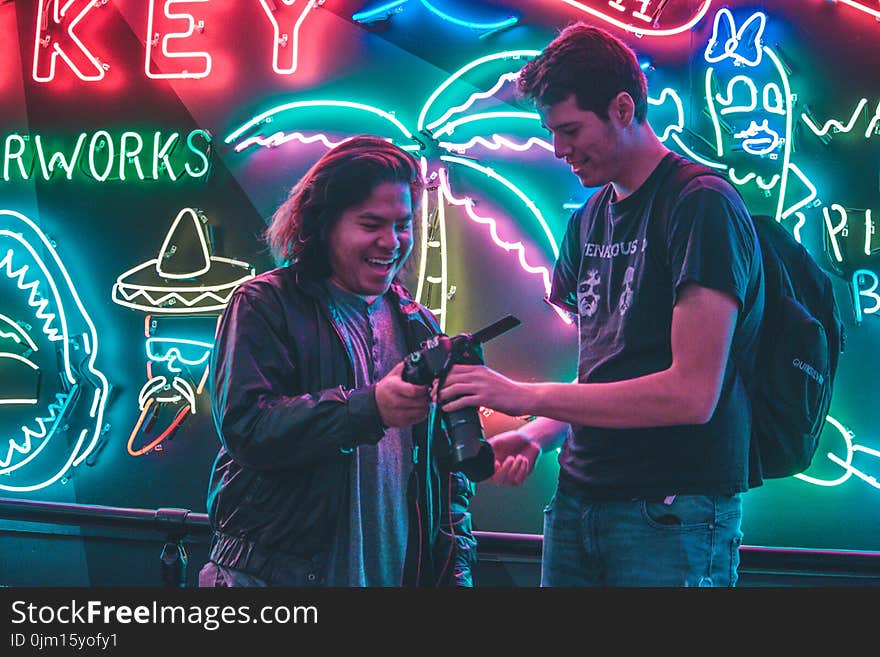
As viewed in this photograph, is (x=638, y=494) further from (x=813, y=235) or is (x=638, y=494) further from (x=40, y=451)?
(x=40, y=451)

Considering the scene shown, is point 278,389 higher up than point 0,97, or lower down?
lower down

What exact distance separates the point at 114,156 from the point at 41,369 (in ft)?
3.58

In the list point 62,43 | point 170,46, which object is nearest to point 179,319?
point 170,46

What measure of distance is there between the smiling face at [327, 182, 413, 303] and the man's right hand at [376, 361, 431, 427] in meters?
0.35

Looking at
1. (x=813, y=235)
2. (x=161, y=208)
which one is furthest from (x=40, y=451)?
(x=813, y=235)

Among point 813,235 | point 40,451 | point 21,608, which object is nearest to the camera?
point 21,608

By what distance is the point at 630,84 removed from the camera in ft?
6.24

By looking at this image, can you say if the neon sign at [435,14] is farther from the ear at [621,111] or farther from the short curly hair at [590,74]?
the ear at [621,111]

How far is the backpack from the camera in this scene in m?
1.74

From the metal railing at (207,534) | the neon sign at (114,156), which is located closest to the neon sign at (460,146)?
the neon sign at (114,156)

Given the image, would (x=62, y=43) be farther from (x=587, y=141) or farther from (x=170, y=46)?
(x=587, y=141)

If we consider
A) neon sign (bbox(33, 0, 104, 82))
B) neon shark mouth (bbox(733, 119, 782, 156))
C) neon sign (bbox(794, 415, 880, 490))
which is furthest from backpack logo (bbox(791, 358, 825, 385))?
neon sign (bbox(33, 0, 104, 82))

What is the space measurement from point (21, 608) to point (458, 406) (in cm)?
108

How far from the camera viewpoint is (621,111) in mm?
1885
